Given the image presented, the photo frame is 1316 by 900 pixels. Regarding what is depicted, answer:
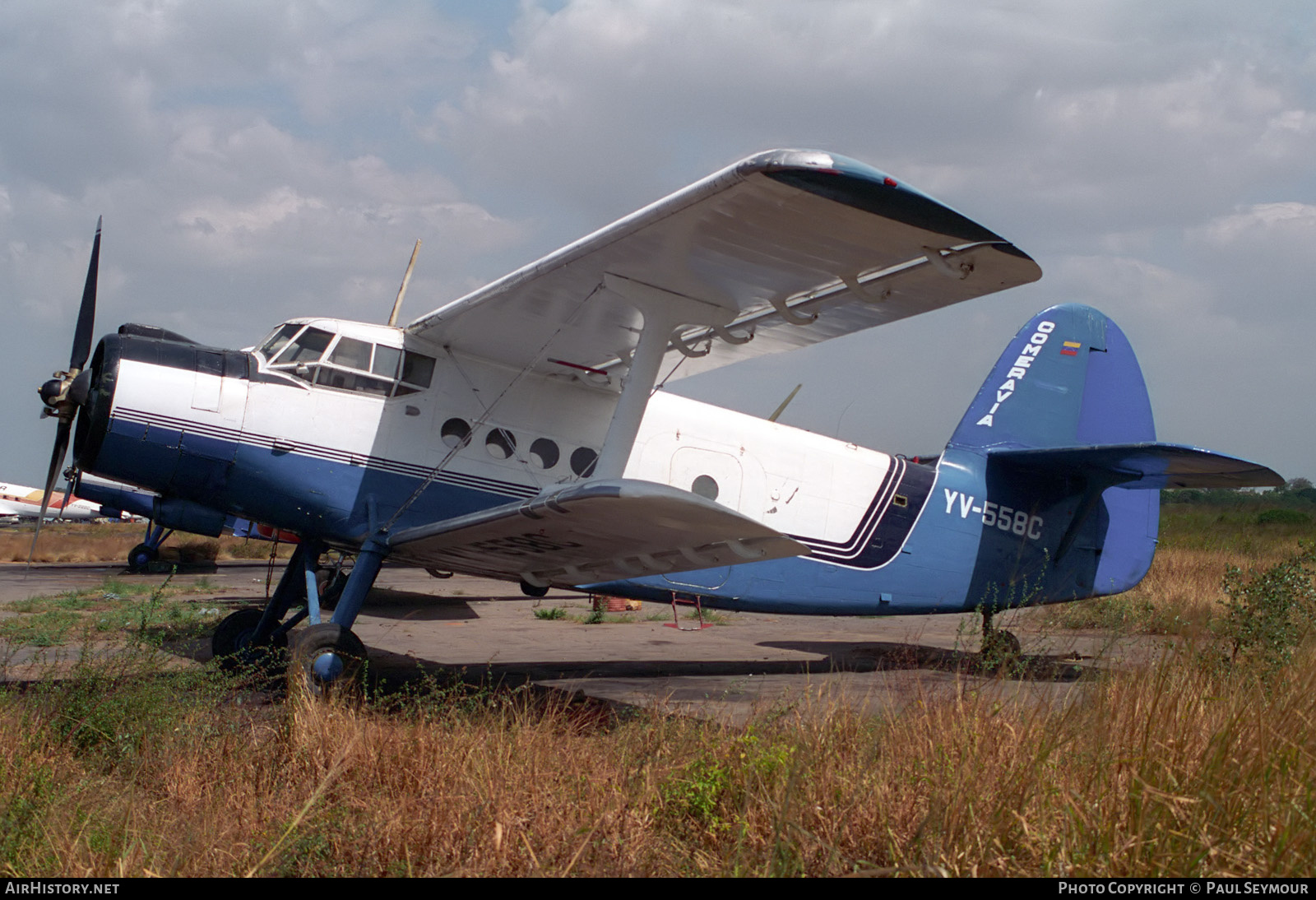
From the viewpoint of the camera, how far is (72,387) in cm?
638

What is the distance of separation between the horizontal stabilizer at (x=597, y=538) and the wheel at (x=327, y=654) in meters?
0.81

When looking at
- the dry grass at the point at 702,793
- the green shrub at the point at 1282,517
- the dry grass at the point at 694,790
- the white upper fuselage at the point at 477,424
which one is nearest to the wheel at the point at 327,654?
the white upper fuselage at the point at 477,424

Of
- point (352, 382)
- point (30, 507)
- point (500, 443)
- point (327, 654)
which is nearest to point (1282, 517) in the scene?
point (500, 443)

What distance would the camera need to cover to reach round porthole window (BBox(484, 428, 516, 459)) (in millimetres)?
7309

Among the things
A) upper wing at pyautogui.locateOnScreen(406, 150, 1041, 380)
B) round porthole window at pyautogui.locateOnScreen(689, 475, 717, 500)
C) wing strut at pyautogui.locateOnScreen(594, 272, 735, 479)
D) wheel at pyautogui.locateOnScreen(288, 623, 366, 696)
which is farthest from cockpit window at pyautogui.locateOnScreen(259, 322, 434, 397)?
round porthole window at pyautogui.locateOnScreen(689, 475, 717, 500)

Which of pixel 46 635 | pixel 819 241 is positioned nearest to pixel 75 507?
pixel 46 635

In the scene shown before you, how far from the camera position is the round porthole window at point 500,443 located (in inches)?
288

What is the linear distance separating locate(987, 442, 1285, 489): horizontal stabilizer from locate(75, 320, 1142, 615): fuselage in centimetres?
43

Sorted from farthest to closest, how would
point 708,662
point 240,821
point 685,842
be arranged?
point 708,662 → point 240,821 → point 685,842

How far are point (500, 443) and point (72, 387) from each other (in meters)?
3.05

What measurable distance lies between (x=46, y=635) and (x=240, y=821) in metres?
6.62

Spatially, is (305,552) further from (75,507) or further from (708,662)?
(75,507)

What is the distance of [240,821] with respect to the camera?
3.38 meters

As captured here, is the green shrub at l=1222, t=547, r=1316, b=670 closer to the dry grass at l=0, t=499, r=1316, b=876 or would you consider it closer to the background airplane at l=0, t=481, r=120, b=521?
the dry grass at l=0, t=499, r=1316, b=876
